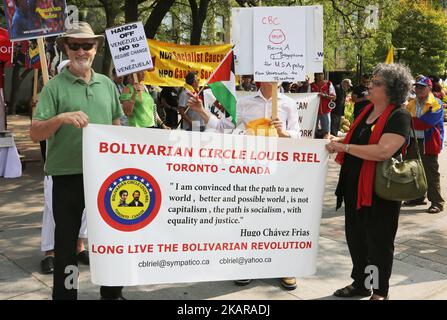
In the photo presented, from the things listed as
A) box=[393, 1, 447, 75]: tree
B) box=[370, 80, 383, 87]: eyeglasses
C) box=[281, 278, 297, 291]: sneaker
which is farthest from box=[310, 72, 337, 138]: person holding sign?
box=[393, 1, 447, 75]: tree

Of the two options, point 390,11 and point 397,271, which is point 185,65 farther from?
point 390,11

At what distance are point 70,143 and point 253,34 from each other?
66.6 inches

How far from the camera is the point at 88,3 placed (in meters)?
19.6

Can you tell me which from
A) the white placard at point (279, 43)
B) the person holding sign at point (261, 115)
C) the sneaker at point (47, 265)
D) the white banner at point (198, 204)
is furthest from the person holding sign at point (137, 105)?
the white banner at point (198, 204)

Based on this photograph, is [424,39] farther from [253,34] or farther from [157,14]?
[253,34]

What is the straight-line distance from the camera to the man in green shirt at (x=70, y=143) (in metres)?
3.40

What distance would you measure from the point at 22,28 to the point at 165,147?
78.2 inches

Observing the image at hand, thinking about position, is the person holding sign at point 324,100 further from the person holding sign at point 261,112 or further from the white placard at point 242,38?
the white placard at point 242,38

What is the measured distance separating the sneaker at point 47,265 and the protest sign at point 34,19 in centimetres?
199

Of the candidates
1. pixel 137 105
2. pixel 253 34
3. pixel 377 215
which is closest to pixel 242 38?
pixel 253 34

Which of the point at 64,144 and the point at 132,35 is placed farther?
the point at 132,35

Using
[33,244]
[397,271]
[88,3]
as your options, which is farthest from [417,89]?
[88,3]

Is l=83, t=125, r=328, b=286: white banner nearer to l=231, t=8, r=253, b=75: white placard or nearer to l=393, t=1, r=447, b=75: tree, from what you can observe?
l=231, t=8, r=253, b=75: white placard

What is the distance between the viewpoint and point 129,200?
11.2 ft
